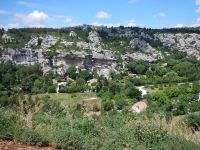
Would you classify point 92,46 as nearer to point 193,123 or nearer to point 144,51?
point 144,51

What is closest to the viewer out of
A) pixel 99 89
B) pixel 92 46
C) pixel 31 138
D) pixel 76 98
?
pixel 31 138

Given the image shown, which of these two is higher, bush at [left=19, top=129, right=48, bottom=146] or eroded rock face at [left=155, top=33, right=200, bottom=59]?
bush at [left=19, top=129, right=48, bottom=146]

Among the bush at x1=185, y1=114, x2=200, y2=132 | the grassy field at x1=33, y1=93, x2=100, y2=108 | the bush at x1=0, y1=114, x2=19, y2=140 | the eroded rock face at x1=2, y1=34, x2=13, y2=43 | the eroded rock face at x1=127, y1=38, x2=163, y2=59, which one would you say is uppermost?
the bush at x1=0, y1=114, x2=19, y2=140

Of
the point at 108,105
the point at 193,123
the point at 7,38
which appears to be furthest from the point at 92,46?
the point at 193,123

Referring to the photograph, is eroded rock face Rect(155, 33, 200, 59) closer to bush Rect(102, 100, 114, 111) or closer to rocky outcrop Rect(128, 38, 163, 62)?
rocky outcrop Rect(128, 38, 163, 62)

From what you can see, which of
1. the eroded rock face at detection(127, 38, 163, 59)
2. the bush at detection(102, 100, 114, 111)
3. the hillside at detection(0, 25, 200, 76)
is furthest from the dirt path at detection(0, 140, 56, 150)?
the eroded rock face at detection(127, 38, 163, 59)

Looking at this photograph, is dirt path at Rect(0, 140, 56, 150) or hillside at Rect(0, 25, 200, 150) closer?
dirt path at Rect(0, 140, 56, 150)

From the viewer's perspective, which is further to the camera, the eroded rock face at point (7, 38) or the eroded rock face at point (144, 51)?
the eroded rock face at point (144, 51)

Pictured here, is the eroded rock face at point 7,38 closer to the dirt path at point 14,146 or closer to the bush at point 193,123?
the bush at point 193,123

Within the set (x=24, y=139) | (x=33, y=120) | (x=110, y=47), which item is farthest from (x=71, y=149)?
(x=110, y=47)

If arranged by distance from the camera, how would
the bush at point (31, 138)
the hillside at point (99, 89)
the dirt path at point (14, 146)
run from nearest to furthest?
the dirt path at point (14, 146), the bush at point (31, 138), the hillside at point (99, 89)

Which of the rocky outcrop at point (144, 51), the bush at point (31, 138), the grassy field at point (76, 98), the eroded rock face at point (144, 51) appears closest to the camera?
the bush at point (31, 138)

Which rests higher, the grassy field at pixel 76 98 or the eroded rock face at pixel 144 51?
the eroded rock face at pixel 144 51

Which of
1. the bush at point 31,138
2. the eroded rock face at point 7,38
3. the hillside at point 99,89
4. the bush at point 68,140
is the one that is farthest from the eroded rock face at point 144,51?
the bush at point 31,138
